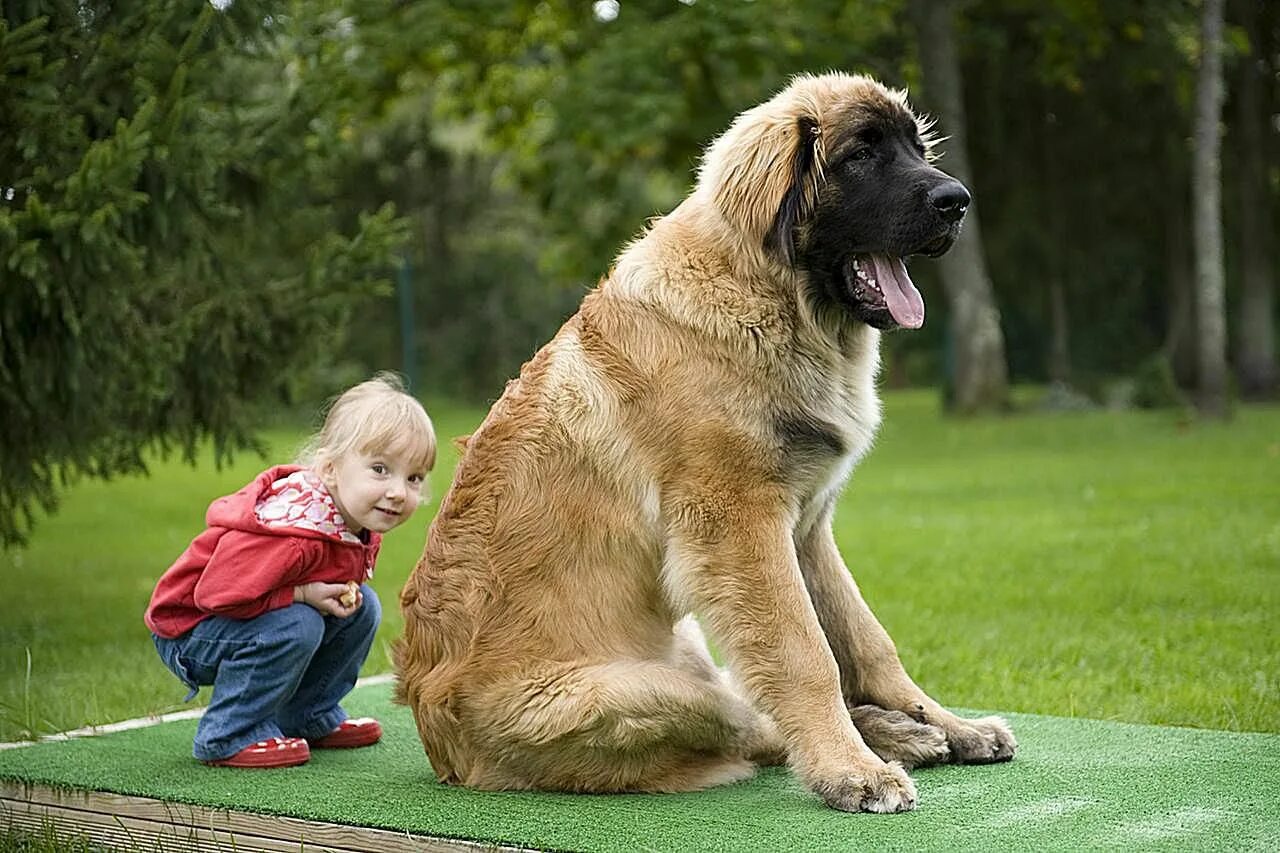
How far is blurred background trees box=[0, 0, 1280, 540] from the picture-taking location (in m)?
6.61

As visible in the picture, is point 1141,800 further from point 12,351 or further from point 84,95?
point 84,95

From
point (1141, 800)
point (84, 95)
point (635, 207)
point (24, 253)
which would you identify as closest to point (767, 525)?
point (1141, 800)

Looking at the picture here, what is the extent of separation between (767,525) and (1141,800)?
114cm

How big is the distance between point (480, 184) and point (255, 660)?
26394mm

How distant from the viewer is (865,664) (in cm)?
423

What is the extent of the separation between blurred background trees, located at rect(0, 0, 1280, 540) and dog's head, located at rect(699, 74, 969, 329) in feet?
9.71

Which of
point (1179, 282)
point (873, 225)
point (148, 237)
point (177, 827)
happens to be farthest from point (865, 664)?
point (1179, 282)

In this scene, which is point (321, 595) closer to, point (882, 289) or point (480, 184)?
point (882, 289)

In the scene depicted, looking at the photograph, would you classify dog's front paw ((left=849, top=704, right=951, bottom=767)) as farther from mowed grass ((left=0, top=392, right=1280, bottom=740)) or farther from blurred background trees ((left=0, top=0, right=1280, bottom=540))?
blurred background trees ((left=0, top=0, right=1280, bottom=540))

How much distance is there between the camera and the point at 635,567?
3.88 metres

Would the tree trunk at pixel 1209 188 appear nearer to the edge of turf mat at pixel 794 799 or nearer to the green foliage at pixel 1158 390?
the green foliage at pixel 1158 390

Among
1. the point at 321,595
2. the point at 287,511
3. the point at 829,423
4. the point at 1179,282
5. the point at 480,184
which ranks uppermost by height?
the point at 829,423

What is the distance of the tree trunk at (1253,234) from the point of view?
22984mm

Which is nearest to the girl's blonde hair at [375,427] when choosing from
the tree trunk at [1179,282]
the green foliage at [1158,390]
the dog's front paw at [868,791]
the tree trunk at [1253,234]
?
the dog's front paw at [868,791]
